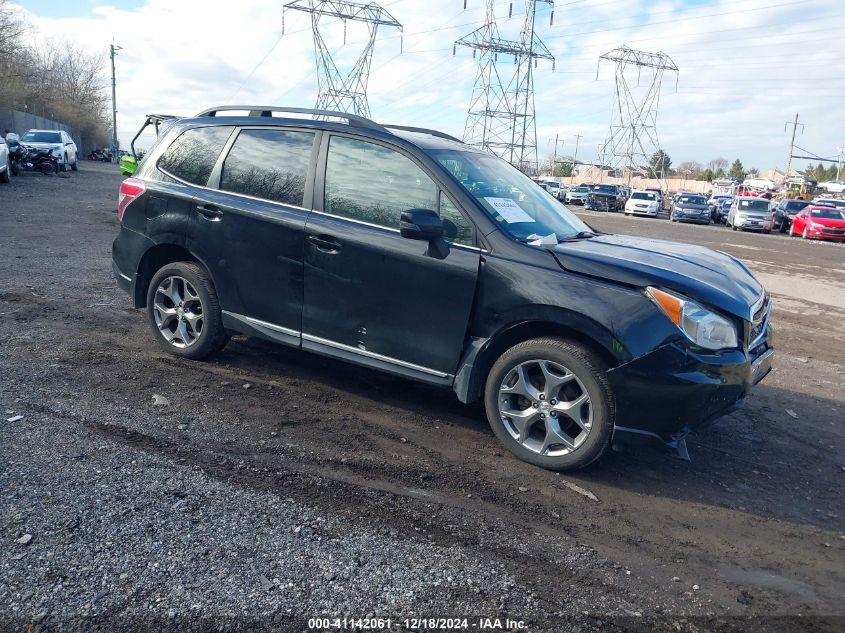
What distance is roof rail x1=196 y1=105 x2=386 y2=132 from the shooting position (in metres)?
4.95

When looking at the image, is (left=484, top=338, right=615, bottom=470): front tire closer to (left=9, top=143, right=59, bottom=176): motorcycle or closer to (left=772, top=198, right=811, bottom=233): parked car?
(left=9, top=143, right=59, bottom=176): motorcycle

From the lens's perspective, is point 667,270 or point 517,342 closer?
point 667,270

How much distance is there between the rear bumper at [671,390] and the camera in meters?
3.78

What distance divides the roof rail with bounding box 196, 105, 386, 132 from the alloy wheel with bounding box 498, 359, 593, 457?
202cm

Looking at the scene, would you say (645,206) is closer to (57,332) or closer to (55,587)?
(57,332)

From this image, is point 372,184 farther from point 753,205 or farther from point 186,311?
point 753,205

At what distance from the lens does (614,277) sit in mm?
3947

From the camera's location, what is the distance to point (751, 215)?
109 ft

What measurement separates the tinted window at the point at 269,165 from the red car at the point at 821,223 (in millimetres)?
30472

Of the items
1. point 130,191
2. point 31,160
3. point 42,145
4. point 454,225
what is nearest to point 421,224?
point 454,225

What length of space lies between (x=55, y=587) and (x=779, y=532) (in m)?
3.47

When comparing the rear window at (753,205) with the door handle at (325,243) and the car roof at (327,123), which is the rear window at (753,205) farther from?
the door handle at (325,243)

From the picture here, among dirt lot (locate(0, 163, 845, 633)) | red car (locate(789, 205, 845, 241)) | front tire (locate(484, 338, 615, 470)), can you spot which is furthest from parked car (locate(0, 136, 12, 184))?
red car (locate(789, 205, 845, 241))

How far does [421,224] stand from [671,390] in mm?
1733
